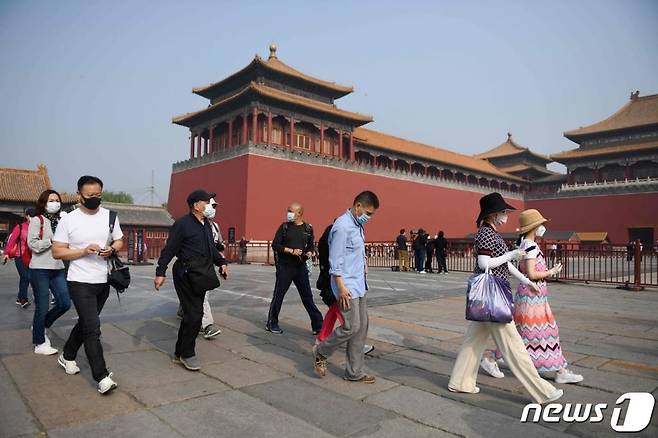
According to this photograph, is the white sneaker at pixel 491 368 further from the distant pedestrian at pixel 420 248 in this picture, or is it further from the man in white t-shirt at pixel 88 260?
the distant pedestrian at pixel 420 248

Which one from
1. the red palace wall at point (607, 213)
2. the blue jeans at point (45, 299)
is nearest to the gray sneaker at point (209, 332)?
the blue jeans at point (45, 299)

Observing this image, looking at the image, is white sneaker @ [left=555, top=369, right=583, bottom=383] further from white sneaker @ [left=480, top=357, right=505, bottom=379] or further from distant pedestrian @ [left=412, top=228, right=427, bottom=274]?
distant pedestrian @ [left=412, top=228, right=427, bottom=274]

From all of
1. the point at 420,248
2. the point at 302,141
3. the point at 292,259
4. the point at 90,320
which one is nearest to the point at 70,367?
the point at 90,320

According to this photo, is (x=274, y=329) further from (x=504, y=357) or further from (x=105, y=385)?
(x=504, y=357)

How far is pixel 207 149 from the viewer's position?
28.0 meters

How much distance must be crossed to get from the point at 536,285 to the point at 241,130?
2235 cm

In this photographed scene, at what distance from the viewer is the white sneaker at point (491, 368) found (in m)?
3.47

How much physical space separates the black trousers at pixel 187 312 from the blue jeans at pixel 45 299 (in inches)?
46.0

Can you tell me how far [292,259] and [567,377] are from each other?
277cm

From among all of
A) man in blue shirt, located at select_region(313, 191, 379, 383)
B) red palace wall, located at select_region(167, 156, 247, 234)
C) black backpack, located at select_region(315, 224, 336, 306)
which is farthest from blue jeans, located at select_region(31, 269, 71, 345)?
red palace wall, located at select_region(167, 156, 247, 234)

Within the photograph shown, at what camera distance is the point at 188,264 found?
3.64 metres

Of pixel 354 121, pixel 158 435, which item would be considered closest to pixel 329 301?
pixel 158 435

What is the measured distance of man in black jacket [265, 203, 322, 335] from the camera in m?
4.93

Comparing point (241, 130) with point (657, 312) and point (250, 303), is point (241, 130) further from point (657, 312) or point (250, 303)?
point (657, 312)
